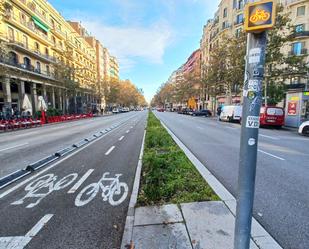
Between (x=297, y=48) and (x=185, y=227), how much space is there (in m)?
43.4

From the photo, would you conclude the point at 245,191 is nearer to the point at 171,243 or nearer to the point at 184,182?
the point at 171,243

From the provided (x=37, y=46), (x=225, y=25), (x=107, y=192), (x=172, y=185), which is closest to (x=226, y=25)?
(x=225, y=25)

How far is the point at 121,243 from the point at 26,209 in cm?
234

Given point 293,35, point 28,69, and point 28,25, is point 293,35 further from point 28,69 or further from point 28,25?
point 28,25

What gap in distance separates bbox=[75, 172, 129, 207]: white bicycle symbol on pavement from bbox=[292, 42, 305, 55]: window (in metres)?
42.0

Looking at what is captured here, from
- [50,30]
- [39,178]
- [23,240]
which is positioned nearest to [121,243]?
[23,240]

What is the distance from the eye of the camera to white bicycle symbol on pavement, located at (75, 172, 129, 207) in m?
4.07

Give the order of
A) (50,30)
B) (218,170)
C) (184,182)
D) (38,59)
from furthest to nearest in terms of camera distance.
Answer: (50,30)
(38,59)
(218,170)
(184,182)

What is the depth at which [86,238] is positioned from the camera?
2.91 m

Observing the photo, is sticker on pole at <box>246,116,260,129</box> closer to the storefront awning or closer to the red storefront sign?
the red storefront sign

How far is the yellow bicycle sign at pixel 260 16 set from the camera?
1.61 meters

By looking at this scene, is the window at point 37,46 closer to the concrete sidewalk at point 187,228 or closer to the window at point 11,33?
the window at point 11,33

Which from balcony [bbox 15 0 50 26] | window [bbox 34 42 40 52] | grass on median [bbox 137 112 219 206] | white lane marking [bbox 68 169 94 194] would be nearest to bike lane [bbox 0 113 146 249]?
white lane marking [bbox 68 169 94 194]

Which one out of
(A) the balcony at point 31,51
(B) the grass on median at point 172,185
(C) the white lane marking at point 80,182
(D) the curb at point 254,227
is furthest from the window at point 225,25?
(C) the white lane marking at point 80,182
